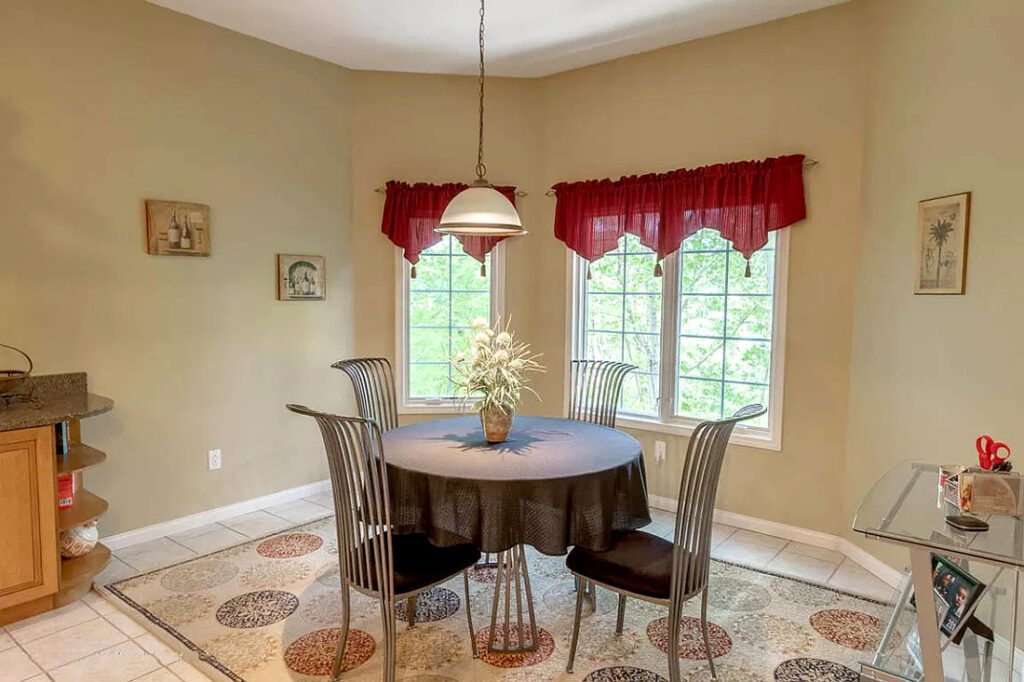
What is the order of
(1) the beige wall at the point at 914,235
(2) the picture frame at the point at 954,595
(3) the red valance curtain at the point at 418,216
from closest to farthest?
(2) the picture frame at the point at 954,595, (1) the beige wall at the point at 914,235, (3) the red valance curtain at the point at 418,216

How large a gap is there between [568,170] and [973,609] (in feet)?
11.6

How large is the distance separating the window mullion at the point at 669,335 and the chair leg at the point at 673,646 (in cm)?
209

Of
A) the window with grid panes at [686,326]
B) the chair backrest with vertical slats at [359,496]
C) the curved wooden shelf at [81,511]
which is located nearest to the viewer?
the chair backrest with vertical slats at [359,496]

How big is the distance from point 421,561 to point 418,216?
277 cm

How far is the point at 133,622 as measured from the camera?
2779 millimetres

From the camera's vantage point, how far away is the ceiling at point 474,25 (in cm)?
349

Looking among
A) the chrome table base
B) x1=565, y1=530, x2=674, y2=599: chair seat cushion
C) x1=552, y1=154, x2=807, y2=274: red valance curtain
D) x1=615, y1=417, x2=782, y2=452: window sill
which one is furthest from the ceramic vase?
x1=552, y1=154, x2=807, y2=274: red valance curtain

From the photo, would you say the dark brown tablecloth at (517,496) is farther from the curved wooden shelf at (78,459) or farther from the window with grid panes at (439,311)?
the window with grid panes at (439,311)

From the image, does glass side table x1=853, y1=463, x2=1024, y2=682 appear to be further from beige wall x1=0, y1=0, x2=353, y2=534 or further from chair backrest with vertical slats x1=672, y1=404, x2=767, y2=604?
beige wall x1=0, y1=0, x2=353, y2=534

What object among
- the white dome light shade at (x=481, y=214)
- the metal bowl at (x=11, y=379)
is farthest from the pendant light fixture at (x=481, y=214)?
the metal bowl at (x=11, y=379)

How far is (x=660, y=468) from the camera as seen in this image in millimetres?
4266

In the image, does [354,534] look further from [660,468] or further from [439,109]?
[439,109]

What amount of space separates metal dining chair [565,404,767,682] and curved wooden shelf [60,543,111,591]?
2287mm

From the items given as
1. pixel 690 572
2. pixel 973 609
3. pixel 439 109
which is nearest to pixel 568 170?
pixel 439 109
